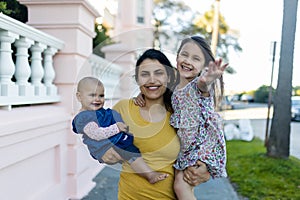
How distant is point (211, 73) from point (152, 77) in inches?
9.4

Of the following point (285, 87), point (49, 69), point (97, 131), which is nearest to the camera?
point (97, 131)

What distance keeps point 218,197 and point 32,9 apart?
10.1 feet

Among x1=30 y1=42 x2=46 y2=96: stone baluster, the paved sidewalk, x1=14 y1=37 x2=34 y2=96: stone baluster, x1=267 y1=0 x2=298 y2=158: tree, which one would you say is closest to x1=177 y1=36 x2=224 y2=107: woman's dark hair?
x1=14 y1=37 x2=34 y2=96: stone baluster

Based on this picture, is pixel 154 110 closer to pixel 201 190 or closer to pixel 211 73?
pixel 211 73

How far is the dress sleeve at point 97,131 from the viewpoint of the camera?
125 cm

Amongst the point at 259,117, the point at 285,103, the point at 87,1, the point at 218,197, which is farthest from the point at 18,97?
the point at 259,117

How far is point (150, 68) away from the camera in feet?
4.37

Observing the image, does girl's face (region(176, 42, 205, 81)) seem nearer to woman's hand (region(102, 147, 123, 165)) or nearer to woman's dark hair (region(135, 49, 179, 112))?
woman's dark hair (region(135, 49, 179, 112))

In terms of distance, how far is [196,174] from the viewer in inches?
55.7

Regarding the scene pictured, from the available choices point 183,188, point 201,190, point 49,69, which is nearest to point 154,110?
point 183,188

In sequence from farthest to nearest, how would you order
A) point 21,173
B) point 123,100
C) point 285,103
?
1. point 285,103
2. point 21,173
3. point 123,100

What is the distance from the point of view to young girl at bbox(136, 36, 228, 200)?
1.32m

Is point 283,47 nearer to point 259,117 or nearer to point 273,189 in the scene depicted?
point 273,189

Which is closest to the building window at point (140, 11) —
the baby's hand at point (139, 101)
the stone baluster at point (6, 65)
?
the stone baluster at point (6, 65)
